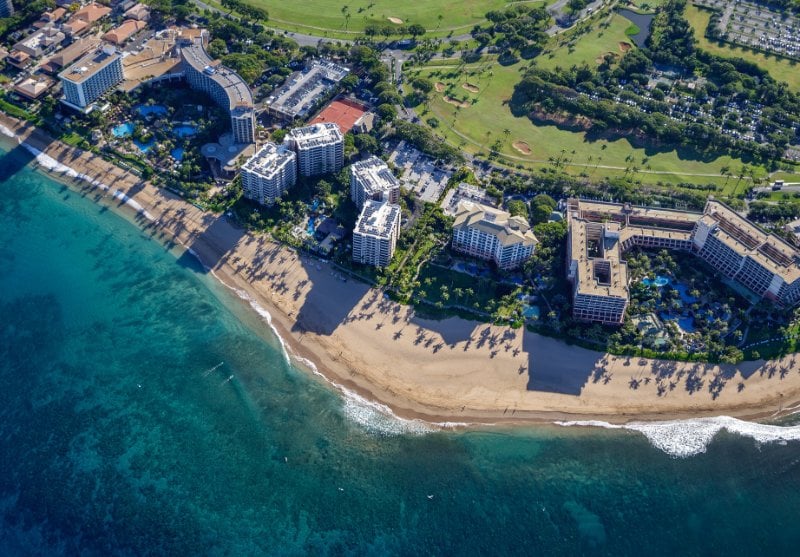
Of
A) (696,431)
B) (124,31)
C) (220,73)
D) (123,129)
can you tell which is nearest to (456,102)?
(220,73)

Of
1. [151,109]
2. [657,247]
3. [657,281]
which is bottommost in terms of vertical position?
[657,281]

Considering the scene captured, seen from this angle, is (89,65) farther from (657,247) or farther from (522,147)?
(657,247)

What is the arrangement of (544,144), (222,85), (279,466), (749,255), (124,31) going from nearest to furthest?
1. (279,466)
2. (749,255)
3. (222,85)
4. (544,144)
5. (124,31)

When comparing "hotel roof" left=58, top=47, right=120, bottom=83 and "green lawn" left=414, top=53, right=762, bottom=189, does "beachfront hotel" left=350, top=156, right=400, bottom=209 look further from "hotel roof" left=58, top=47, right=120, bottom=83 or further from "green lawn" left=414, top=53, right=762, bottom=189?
"hotel roof" left=58, top=47, right=120, bottom=83

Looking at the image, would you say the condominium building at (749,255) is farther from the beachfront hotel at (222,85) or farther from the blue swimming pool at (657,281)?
the beachfront hotel at (222,85)

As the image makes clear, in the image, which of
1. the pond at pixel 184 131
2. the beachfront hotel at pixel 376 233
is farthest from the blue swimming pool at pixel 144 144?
the beachfront hotel at pixel 376 233

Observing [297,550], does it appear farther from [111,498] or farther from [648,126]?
[648,126]

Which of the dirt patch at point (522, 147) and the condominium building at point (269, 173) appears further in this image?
the dirt patch at point (522, 147)
